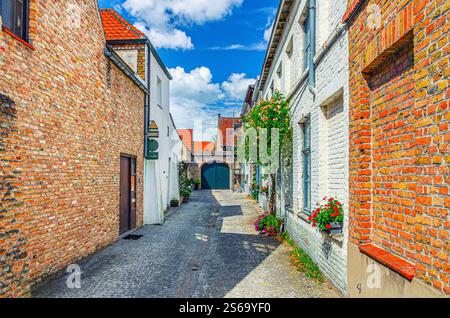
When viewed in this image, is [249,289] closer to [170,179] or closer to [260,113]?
[260,113]

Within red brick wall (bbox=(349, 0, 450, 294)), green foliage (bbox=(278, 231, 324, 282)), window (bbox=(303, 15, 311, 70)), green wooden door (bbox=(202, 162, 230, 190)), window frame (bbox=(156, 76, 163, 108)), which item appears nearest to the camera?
red brick wall (bbox=(349, 0, 450, 294))

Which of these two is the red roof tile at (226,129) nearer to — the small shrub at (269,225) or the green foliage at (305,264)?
the small shrub at (269,225)

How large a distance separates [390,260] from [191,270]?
388 centimetres

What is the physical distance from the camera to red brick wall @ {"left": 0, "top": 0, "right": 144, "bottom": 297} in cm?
440

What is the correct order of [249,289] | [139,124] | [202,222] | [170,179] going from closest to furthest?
1. [249,289]
2. [139,124]
3. [202,222]
4. [170,179]

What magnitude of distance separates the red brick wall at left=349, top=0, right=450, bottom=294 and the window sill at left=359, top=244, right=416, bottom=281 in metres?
0.07

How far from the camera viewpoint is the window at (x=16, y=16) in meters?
4.48

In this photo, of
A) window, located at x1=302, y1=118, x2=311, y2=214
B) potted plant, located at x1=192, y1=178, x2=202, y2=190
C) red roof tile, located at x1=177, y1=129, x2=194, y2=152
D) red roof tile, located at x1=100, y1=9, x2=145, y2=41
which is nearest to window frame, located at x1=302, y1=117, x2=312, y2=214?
window, located at x1=302, y1=118, x2=311, y2=214

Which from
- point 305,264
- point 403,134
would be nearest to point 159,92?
point 305,264

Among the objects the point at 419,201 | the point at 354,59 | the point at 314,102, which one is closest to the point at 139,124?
the point at 314,102

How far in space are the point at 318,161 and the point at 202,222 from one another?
6.93 meters

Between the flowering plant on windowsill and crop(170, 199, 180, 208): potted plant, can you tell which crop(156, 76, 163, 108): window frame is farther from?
the flowering plant on windowsill
